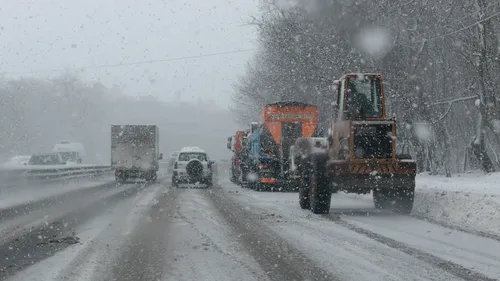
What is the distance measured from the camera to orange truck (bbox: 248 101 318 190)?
25312 millimetres

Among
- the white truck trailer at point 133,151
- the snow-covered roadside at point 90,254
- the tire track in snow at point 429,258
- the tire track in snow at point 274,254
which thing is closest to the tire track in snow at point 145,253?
the snow-covered roadside at point 90,254

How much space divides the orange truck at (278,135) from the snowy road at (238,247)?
10066 millimetres

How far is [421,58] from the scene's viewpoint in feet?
88.7

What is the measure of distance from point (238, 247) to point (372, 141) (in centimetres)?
589

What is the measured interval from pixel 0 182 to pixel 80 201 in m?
2.98

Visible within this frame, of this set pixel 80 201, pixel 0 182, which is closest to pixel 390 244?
pixel 80 201

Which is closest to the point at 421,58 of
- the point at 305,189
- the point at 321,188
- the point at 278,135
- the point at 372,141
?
the point at 278,135

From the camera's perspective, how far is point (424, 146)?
2852 cm

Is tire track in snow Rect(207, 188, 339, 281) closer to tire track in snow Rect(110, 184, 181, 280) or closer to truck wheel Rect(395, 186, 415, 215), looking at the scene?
tire track in snow Rect(110, 184, 181, 280)

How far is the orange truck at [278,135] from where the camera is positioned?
83.0 ft

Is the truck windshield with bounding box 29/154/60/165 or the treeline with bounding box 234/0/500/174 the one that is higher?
the treeline with bounding box 234/0/500/174

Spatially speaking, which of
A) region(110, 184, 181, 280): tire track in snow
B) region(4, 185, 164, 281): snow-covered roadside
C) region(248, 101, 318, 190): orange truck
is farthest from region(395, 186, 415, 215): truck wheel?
region(248, 101, 318, 190): orange truck

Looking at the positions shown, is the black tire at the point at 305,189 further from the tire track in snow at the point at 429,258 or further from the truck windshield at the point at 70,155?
the truck windshield at the point at 70,155

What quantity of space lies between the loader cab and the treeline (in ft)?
31.1
